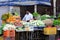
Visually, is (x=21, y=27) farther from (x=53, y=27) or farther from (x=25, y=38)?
(x=53, y=27)

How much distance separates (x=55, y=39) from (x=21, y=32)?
1003 millimetres

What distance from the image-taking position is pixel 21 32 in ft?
25.2

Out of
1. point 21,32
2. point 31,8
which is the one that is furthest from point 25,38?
point 31,8

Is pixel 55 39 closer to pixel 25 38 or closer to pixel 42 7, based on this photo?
Answer: pixel 25 38

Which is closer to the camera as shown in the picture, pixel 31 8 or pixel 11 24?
pixel 11 24

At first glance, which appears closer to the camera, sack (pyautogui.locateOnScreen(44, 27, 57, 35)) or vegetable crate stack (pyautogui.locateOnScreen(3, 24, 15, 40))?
vegetable crate stack (pyautogui.locateOnScreen(3, 24, 15, 40))

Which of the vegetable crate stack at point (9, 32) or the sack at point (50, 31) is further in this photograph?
the sack at point (50, 31)

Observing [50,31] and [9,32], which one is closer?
[9,32]

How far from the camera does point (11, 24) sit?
784cm

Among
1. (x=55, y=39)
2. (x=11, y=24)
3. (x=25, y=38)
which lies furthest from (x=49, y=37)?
(x=11, y=24)

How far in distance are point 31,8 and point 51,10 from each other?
3.44 feet

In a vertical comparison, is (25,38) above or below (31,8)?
below

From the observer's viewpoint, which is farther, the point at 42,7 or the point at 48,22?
the point at 42,7

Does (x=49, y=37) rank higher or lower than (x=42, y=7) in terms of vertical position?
lower
